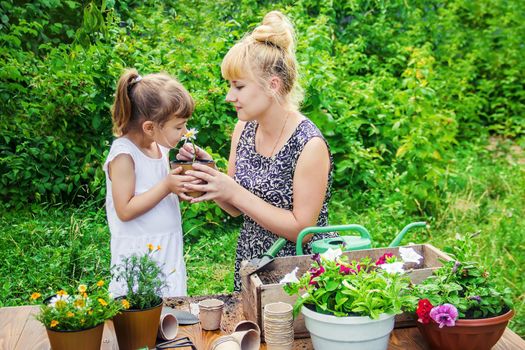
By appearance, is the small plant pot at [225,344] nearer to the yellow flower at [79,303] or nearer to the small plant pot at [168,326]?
the small plant pot at [168,326]

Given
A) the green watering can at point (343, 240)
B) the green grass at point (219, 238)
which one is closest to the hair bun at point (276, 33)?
the green watering can at point (343, 240)

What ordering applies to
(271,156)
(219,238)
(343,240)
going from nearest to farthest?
1. (343,240)
2. (271,156)
3. (219,238)

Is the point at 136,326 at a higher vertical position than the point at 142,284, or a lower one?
lower

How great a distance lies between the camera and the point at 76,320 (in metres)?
1.62

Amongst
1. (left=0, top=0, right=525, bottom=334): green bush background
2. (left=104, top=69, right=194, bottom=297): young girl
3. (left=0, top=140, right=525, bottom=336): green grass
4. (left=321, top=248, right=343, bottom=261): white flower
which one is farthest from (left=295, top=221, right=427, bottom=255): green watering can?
(left=0, top=0, right=525, bottom=334): green bush background

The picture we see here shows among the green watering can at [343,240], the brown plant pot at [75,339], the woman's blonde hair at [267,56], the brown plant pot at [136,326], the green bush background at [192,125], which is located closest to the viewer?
the brown plant pot at [75,339]

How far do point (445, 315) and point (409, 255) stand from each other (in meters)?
0.26

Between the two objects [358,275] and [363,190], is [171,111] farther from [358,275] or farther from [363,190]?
[363,190]

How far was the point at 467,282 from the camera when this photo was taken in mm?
1796

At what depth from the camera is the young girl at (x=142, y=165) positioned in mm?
2582

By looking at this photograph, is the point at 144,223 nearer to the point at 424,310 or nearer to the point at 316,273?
the point at 316,273

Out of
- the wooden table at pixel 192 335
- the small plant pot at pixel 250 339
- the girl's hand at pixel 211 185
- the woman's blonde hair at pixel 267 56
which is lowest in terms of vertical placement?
the wooden table at pixel 192 335

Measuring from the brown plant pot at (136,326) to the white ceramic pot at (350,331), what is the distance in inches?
15.7

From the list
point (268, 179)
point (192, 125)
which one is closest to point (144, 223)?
point (268, 179)
